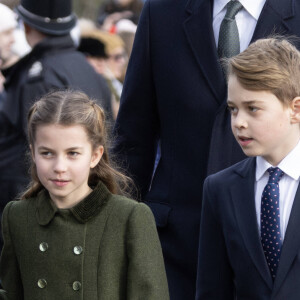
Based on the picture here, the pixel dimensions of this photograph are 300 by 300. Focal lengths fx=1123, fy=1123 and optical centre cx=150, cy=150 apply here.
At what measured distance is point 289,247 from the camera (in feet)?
14.3

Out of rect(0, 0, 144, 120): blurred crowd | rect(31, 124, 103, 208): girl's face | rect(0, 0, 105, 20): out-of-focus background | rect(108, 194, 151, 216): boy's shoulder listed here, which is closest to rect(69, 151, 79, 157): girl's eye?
rect(31, 124, 103, 208): girl's face

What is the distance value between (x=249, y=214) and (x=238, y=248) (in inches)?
5.6

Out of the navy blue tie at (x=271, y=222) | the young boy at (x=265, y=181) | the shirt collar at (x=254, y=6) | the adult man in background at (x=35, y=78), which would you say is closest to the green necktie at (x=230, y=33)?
the shirt collar at (x=254, y=6)

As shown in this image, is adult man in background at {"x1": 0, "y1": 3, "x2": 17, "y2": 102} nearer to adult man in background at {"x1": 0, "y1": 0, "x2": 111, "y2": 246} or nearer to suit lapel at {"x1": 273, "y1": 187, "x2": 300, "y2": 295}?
adult man in background at {"x1": 0, "y1": 0, "x2": 111, "y2": 246}

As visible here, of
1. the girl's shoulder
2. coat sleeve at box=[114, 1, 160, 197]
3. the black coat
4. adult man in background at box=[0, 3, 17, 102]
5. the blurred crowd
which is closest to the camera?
the girl's shoulder

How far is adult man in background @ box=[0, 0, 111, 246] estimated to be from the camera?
767 cm

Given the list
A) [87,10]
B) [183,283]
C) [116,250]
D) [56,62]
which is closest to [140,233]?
[116,250]

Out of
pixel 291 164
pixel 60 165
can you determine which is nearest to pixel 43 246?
pixel 60 165

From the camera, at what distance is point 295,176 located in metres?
4.43

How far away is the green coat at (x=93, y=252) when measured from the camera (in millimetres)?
4570

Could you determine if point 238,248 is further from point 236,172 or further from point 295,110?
point 295,110

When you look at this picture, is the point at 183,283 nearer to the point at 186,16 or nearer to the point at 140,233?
the point at 140,233

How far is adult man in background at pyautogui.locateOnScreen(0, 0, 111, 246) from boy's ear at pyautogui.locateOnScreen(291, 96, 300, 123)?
3.38m

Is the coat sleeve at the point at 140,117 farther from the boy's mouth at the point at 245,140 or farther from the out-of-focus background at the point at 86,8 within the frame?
the out-of-focus background at the point at 86,8
